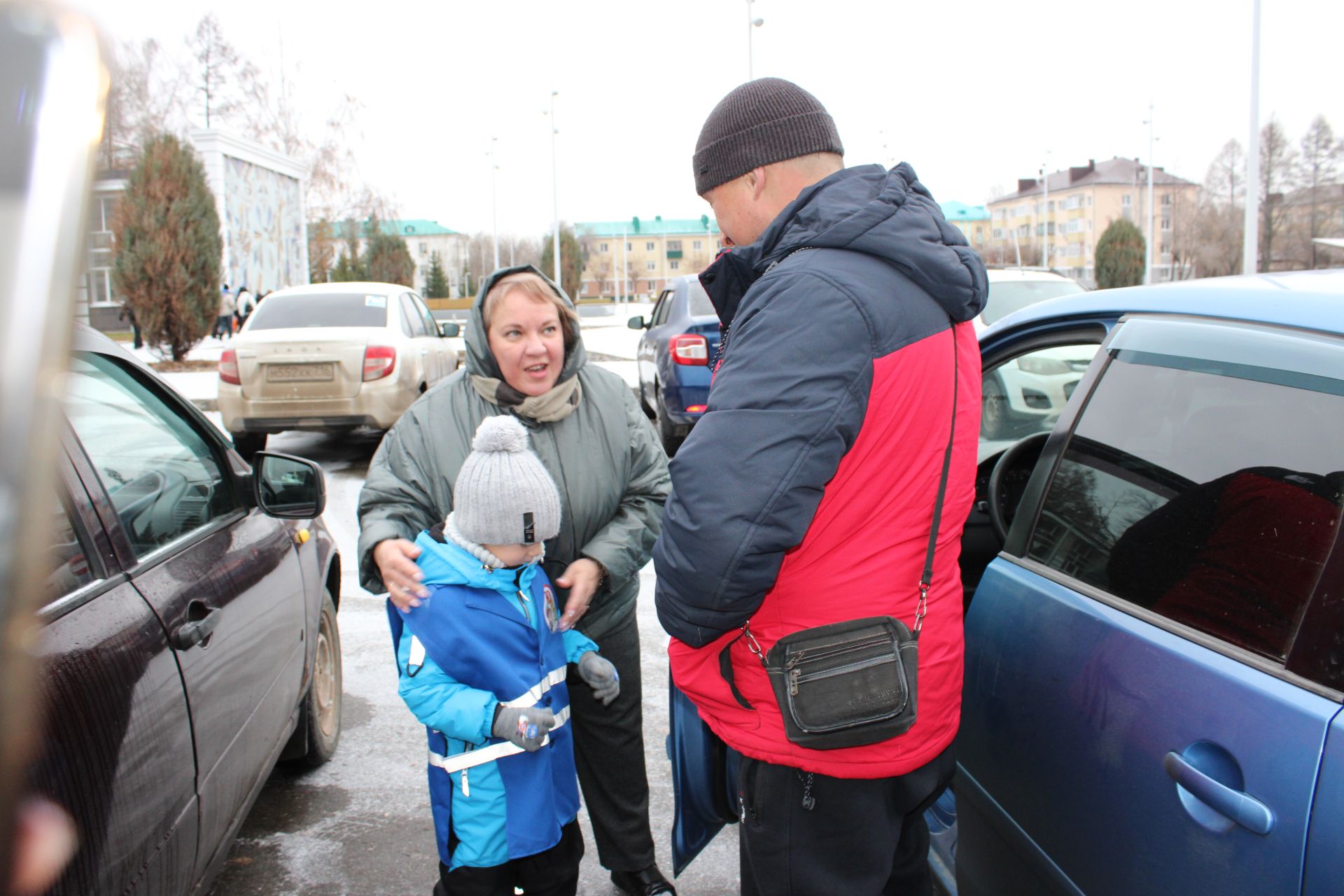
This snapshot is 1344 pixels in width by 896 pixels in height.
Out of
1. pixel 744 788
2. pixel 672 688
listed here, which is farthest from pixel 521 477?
pixel 744 788

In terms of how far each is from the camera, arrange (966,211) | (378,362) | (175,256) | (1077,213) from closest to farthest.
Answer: (378,362) → (175,256) → (1077,213) → (966,211)

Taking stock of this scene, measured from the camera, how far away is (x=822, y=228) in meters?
1.58

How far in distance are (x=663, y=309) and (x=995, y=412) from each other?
6746 mm

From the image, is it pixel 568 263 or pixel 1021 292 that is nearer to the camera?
pixel 1021 292

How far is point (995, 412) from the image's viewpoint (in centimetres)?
392

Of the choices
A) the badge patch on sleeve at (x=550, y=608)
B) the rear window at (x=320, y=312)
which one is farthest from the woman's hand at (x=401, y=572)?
the rear window at (x=320, y=312)

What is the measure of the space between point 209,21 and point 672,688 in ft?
5.03

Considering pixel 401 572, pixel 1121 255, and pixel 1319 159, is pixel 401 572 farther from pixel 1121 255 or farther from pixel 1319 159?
pixel 1319 159

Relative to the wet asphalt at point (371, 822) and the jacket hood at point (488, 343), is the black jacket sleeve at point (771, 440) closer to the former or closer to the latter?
the jacket hood at point (488, 343)

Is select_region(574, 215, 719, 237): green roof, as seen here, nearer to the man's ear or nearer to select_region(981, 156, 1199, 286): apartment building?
select_region(981, 156, 1199, 286): apartment building

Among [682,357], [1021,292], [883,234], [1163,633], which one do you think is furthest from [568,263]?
[1163,633]

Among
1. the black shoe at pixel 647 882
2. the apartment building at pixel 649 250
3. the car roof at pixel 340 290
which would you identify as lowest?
the black shoe at pixel 647 882

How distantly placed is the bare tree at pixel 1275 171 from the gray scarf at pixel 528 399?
41.2 metres

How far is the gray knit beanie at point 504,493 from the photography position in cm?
197
